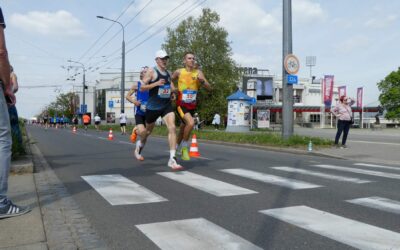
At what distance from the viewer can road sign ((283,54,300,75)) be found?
587 inches

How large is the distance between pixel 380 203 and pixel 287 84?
1014cm

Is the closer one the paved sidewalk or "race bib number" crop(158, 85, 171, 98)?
the paved sidewalk

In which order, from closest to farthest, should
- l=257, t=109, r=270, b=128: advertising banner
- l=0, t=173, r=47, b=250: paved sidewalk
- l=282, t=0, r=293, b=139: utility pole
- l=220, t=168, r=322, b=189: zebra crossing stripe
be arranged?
l=0, t=173, r=47, b=250: paved sidewalk < l=220, t=168, r=322, b=189: zebra crossing stripe < l=282, t=0, r=293, b=139: utility pole < l=257, t=109, r=270, b=128: advertising banner

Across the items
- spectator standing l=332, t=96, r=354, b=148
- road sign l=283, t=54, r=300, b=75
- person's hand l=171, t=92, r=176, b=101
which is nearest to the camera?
person's hand l=171, t=92, r=176, b=101

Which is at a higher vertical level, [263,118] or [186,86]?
[186,86]

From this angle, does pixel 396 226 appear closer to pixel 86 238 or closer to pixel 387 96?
pixel 86 238

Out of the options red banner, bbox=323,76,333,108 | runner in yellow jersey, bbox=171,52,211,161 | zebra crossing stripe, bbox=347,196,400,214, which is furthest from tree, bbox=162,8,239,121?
zebra crossing stripe, bbox=347,196,400,214

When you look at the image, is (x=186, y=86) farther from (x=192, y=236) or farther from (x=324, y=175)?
(x=192, y=236)

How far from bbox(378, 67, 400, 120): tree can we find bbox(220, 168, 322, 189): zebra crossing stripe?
247 feet

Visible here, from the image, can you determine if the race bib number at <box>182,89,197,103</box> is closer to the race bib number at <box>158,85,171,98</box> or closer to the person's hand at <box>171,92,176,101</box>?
the person's hand at <box>171,92,176,101</box>

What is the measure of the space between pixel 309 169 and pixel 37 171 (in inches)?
200

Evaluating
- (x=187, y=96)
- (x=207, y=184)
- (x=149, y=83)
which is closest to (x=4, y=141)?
(x=207, y=184)

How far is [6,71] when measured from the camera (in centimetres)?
404

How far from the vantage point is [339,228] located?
4105mm
